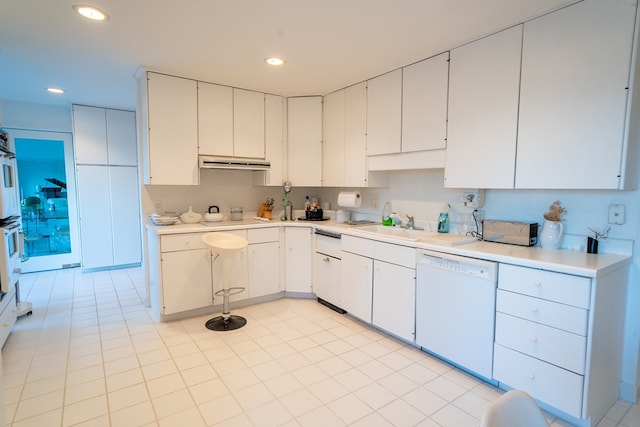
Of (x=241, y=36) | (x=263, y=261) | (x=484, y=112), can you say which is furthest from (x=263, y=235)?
(x=484, y=112)

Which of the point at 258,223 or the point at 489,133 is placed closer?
the point at 489,133

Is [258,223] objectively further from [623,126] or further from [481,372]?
[623,126]

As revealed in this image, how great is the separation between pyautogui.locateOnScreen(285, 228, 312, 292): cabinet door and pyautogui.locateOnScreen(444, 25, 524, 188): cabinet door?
5.75ft

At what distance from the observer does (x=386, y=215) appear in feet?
12.1

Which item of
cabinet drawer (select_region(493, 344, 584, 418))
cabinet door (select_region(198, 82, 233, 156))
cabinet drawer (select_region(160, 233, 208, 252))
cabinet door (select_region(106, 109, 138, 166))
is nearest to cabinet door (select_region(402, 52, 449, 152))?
cabinet drawer (select_region(493, 344, 584, 418))

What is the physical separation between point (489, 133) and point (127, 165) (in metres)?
5.07

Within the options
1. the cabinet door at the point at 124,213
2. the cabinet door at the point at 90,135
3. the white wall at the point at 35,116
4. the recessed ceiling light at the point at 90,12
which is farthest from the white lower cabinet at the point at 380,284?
the white wall at the point at 35,116

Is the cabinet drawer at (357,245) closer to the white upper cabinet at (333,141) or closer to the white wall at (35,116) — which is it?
the white upper cabinet at (333,141)

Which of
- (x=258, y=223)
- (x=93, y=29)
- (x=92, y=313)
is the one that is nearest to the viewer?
(x=93, y=29)

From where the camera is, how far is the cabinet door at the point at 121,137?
505 centimetres

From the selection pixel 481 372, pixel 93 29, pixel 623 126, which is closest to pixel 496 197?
pixel 623 126

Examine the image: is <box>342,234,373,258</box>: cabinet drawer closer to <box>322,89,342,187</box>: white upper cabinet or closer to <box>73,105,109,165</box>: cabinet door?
<box>322,89,342,187</box>: white upper cabinet

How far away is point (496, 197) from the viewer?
2.75 m

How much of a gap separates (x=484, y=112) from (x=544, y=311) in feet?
4.75
